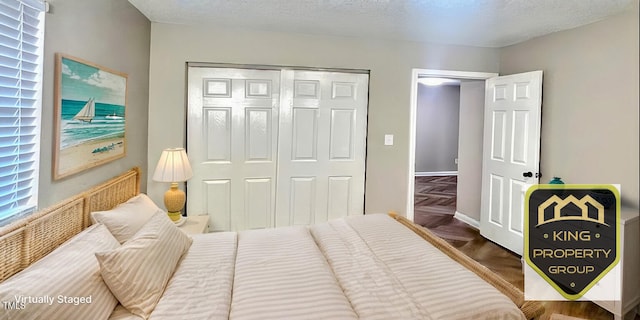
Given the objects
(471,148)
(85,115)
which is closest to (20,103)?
(85,115)

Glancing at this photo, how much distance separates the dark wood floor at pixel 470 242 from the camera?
97.2 inches

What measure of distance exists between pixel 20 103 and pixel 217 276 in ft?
3.57

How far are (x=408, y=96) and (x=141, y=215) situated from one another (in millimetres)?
2717

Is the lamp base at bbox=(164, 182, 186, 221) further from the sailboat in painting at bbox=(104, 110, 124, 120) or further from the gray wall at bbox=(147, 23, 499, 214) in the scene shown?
the sailboat in painting at bbox=(104, 110, 124, 120)

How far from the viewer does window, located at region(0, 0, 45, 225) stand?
1301 millimetres

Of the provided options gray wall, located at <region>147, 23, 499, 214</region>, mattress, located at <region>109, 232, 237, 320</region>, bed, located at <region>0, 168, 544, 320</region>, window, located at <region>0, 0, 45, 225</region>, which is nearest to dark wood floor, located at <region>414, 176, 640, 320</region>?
bed, located at <region>0, 168, 544, 320</region>

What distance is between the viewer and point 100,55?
209 centimetres

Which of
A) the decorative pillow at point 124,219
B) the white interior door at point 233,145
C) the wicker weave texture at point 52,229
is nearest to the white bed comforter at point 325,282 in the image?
the decorative pillow at point 124,219

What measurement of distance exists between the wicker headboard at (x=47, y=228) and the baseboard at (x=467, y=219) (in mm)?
3990

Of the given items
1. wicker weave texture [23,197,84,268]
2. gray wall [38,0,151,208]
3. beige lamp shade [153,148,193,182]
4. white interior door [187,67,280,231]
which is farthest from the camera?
white interior door [187,67,280,231]

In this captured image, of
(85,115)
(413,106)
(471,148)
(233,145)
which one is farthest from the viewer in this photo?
(471,148)

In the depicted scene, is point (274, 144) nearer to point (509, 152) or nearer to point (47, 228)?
point (47, 228)

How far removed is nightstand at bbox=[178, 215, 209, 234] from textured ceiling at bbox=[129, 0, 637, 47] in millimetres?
1723

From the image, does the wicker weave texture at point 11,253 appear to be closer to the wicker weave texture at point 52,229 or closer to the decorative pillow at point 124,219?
the wicker weave texture at point 52,229
